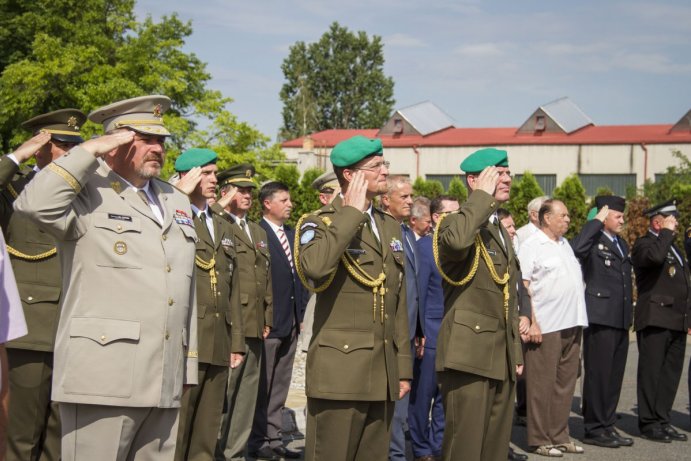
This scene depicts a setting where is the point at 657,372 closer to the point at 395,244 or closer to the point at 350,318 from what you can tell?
the point at 395,244

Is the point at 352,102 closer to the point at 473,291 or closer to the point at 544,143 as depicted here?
the point at 544,143

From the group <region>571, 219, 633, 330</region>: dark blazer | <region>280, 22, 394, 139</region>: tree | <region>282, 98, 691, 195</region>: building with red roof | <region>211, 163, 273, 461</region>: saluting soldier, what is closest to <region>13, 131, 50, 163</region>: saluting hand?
<region>211, 163, 273, 461</region>: saluting soldier

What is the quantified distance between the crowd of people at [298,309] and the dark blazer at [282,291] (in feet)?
0.07

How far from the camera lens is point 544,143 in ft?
172

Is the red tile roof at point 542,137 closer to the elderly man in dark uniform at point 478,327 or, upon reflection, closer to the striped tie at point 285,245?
the striped tie at point 285,245

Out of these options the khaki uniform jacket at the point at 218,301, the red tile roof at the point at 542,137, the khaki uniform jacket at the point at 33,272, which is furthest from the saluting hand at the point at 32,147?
the red tile roof at the point at 542,137

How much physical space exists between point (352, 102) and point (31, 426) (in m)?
74.8

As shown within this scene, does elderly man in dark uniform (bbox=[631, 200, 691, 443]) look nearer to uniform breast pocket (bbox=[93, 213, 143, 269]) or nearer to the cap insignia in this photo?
the cap insignia

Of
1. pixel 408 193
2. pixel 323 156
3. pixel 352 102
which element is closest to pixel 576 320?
pixel 408 193

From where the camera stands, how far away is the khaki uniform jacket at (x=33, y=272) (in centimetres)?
609

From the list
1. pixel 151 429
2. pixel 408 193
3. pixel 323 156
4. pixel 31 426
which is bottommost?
pixel 31 426

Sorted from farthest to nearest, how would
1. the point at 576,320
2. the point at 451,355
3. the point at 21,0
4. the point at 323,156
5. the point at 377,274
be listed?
1. the point at 323,156
2. the point at 21,0
3. the point at 576,320
4. the point at 451,355
5. the point at 377,274

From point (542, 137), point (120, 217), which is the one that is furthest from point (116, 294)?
point (542, 137)

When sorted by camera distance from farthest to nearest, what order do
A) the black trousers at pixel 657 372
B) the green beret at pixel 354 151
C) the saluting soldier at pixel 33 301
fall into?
the black trousers at pixel 657 372
the saluting soldier at pixel 33 301
the green beret at pixel 354 151
